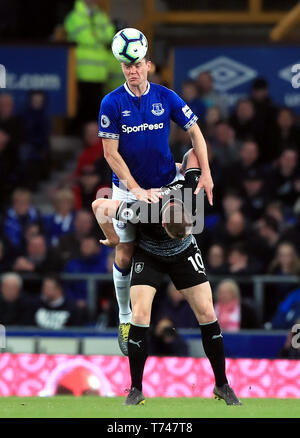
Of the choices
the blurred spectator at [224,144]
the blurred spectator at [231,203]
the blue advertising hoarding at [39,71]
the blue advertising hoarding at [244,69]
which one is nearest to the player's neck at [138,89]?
the blurred spectator at [231,203]

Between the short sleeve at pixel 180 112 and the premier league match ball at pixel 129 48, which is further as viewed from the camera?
the short sleeve at pixel 180 112

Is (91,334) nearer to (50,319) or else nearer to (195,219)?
(50,319)

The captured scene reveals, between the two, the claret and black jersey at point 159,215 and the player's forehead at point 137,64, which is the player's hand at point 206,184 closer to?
the claret and black jersey at point 159,215

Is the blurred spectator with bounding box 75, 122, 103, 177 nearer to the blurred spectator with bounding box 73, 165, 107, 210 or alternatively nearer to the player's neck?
the blurred spectator with bounding box 73, 165, 107, 210

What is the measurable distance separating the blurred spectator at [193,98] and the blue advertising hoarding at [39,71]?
209 cm

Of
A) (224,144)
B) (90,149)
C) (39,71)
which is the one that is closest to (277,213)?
(224,144)

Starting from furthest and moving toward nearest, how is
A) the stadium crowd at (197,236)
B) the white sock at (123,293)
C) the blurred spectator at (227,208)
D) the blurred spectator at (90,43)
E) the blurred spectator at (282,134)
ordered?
the blurred spectator at (90,43), the blurred spectator at (282,134), the blurred spectator at (227,208), the stadium crowd at (197,236), the white sock at (123,293)

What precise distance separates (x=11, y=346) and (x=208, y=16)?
1090cm

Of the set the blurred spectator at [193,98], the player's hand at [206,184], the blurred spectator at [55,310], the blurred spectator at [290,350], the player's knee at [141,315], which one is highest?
the blurred spectator at [193,98]

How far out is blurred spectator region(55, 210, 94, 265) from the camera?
53.3 ft

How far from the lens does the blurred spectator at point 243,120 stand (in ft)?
58.7

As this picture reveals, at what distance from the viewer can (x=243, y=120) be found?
59.1 feet

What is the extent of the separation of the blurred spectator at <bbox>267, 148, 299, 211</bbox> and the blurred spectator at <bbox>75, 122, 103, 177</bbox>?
2687mm

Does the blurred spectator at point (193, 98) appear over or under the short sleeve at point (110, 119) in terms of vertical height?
over
